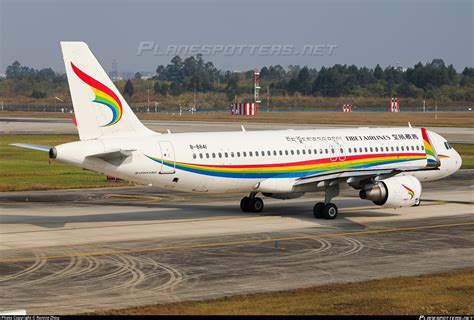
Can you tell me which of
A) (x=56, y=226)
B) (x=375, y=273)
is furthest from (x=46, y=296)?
(x=56, y=226)

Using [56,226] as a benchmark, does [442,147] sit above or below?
above

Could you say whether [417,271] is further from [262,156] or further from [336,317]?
[262,156]

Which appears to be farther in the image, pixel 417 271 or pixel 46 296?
pixel 417 271

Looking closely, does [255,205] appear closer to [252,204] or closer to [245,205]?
[252,204]

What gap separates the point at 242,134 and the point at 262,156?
1818 millimetres

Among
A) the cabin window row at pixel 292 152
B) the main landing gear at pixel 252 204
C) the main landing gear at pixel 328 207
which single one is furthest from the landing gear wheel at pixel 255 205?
the main landing gear at pixel 328 207

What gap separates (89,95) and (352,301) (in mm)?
18193

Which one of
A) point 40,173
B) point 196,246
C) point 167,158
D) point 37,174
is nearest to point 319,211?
point 167,158

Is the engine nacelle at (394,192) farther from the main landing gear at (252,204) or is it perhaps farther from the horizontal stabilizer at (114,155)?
the horizontal stabilizer at (114,155)

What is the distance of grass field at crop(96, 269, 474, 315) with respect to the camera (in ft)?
78.5

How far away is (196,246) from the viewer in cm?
3541


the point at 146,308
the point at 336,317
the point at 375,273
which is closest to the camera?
the point at 336,317

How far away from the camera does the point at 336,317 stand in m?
23.0

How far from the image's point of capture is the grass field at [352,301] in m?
23.9
